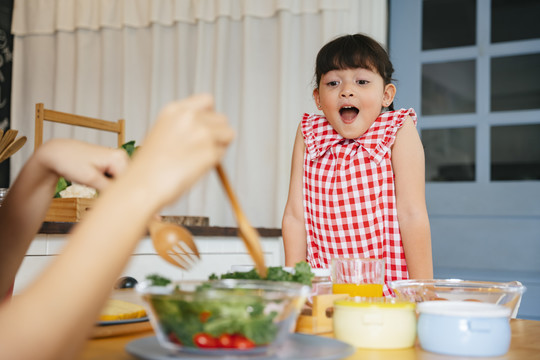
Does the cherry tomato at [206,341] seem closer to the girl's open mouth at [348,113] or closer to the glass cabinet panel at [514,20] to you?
the girl's open mouth at [348,113]

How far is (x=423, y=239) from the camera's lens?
1342mm

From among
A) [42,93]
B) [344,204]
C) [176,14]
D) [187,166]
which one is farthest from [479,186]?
[42,93]

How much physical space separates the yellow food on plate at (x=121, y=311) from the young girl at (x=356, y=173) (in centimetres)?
66

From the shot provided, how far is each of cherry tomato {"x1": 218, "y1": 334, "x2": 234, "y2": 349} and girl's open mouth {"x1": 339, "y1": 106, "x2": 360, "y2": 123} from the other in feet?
3.51

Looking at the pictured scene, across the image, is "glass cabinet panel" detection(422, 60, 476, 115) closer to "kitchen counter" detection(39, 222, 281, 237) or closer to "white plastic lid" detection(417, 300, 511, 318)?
"kitchen counter" detection(39, 222, 281, 237)

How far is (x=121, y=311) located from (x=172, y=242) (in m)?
0.13

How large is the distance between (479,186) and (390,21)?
93cm

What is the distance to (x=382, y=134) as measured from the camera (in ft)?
4.86

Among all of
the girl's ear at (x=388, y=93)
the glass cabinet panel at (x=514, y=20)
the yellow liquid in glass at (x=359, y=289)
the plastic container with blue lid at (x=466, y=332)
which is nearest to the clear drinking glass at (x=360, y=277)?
the yellow liquid in glass at (x=359, y=289)

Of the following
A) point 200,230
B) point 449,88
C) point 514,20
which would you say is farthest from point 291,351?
point 514,20

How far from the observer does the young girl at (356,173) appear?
146 centimetres

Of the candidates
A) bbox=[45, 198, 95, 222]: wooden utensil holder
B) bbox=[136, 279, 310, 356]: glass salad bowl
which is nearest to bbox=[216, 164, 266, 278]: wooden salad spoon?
bbox=[136, 279, 310, 356]: glass salad bowl

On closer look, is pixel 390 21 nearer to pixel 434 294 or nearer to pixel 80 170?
pixel 434 294

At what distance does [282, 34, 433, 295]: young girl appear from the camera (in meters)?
1.46
